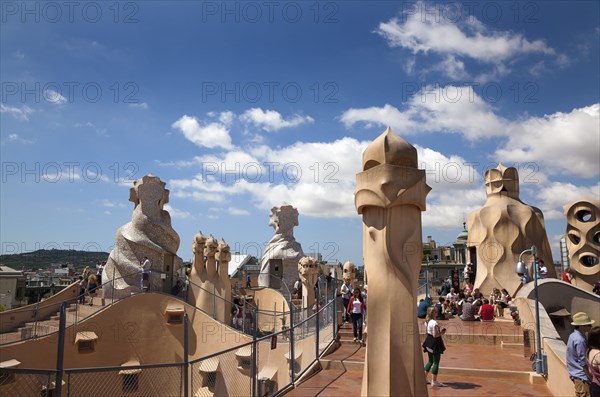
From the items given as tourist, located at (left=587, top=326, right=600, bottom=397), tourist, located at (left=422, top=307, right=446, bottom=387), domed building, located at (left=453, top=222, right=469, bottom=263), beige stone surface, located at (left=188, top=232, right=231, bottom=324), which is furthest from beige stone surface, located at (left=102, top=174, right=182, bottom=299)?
domed building, located at (left=453, top=222, right=469, bottom=263)

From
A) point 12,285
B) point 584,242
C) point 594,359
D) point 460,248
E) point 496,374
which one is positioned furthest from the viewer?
point 460,248

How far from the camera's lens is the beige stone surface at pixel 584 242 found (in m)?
22.5

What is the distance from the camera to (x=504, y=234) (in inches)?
910

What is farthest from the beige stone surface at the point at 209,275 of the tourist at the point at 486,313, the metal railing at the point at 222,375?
the tourist at the point at 486,313

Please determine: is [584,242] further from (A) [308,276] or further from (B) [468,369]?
(B) [468,369]

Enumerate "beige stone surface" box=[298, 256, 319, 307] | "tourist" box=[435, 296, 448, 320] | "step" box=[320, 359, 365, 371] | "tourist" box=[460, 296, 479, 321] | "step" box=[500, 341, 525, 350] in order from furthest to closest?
"beige stone surface" box=[298, 256, 319, 307] → "tourist" box=[435, 296, 448, 320] → "tourist" box=[460, 296, 479, 321] → "step" box=[500, 341, 525, 350] → "step" box=[320, 359, 365, 371]

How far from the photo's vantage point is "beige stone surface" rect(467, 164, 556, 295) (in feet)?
74.1

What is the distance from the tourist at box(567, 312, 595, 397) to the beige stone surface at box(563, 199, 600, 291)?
19418mm

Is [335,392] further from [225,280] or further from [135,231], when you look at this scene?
[135,231]

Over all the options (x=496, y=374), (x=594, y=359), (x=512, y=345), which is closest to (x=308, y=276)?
(x=512, y=345)

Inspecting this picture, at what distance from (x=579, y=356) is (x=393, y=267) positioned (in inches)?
94.3

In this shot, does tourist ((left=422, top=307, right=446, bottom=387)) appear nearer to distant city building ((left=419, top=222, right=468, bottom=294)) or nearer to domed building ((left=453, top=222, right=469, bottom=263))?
distant city building ((left=419, top=222, right=468, bottom=294))

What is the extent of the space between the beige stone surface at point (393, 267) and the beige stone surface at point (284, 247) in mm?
23450

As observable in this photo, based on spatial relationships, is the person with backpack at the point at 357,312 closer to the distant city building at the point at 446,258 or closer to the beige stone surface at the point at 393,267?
the beige stone surface at the point at 393,267
